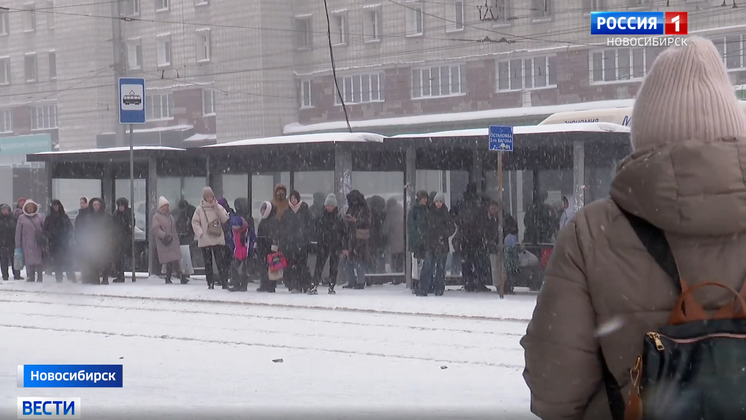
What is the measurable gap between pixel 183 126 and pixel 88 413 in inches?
2018

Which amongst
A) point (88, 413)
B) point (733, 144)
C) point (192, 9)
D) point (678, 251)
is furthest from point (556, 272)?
point (192, 9)

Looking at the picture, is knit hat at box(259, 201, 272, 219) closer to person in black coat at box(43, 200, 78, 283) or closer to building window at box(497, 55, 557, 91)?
person in black coat at box(43, 200, 78, 283)

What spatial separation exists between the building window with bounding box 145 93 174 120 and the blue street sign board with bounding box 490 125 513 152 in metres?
44.5

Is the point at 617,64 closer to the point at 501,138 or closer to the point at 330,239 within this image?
the point at 330,239

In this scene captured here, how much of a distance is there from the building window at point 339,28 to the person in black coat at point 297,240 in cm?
3405

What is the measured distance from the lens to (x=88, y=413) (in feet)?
25.0

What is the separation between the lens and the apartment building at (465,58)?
1656 inches

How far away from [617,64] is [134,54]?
28080 mm

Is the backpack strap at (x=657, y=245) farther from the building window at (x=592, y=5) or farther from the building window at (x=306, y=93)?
the building window at (x=306, y=93)

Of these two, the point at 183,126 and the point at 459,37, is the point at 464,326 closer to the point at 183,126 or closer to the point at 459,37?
the point at 459,37

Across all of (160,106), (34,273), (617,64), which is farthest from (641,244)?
(160,106)

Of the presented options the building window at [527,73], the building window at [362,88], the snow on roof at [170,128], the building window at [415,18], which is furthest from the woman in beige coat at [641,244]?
the snow on roof at [170,128]

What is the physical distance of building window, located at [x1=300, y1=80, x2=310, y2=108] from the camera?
2093 inches

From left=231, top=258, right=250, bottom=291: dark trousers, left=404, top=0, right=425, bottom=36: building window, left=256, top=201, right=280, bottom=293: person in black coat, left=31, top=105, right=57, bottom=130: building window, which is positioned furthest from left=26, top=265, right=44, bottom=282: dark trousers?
left=31, top=105, right=57, bottom=130: building window
